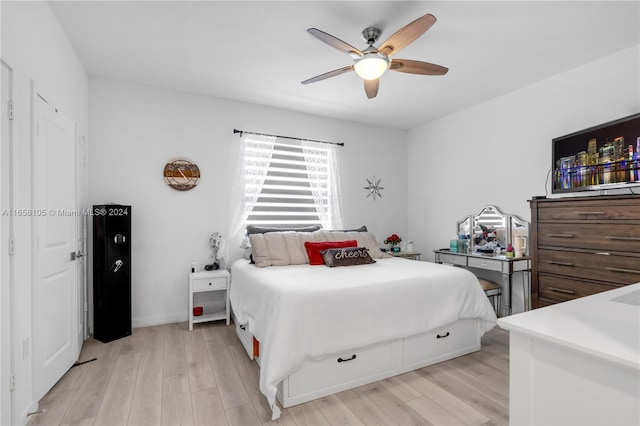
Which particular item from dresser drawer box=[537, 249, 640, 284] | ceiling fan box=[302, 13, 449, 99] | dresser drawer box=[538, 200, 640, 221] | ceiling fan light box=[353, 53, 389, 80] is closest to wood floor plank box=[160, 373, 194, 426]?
ceiling fan box=[302, 13, 449, 99]

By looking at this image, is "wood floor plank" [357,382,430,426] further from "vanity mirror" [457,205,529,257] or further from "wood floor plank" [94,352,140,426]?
"vanity mirror" [457,205,529,257]

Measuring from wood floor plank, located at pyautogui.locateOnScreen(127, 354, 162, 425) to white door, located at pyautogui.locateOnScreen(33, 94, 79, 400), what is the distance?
22.4 inches

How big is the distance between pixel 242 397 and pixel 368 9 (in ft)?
9.44

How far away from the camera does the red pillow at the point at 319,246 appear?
3273 millimetres

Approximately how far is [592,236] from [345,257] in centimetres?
202

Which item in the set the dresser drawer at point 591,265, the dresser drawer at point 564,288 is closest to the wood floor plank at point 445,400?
the dresser drawer at point 564,288

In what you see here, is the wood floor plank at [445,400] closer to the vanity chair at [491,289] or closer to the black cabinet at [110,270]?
the vanity chair at [491,289]

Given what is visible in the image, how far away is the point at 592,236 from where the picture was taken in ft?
8.20

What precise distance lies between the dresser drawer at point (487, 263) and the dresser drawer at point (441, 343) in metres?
0.95

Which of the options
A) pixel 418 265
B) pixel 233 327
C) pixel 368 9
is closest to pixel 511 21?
pixel 368 9

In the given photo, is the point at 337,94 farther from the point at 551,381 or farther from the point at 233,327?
the point at 551,381

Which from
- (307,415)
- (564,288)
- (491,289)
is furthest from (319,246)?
(564,288)

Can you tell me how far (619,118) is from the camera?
284cm

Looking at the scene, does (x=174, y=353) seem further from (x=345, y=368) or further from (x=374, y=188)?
(x=374, y=188)
